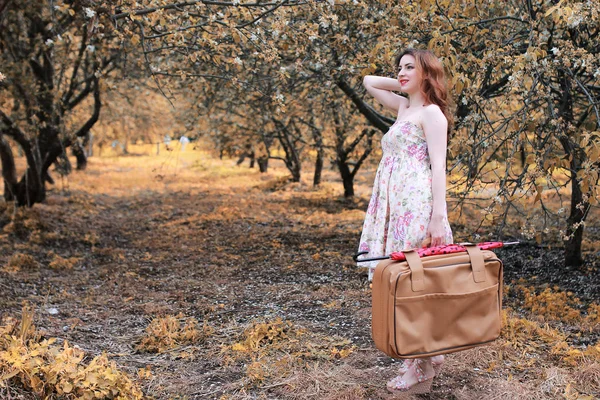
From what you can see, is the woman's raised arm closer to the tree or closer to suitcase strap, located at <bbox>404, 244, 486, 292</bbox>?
suitcase strap, located at <bbox>404, 244, 486, 292</bbox>

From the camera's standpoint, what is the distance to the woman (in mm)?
3141

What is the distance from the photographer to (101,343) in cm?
461

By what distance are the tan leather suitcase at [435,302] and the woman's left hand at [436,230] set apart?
19 cm

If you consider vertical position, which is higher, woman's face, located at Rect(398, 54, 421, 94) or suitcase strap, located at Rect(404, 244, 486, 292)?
woman's face, located at Rect(398, 54, 421, 94)

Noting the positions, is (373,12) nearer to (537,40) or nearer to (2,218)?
(537,40)

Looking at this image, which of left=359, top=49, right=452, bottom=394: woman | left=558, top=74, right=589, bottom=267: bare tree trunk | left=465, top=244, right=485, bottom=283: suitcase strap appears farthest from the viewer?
left=558, top=74, right=589, bottom=267: bare tree trunk

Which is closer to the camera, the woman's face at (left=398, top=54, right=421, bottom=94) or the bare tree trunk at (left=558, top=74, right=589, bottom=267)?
the woman's face at (left=398, top=54, right=421, bottom=94)

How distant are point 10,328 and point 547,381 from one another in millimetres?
3449

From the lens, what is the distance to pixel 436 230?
10.4 ft

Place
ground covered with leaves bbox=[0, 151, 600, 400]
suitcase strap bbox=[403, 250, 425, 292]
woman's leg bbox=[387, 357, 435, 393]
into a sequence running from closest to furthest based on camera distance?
suitcase strap bbox=[403, 250, 425, 292]
woman's leg bbox=[387, 357, 435, 393]
ground covered with leaves bbox=[0, 151, 600, 400]

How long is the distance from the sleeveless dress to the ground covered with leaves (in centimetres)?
101

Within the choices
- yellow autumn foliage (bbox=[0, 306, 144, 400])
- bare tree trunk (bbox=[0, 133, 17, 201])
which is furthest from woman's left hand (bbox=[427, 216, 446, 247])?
bare tree trunk (bbox=[0, 133, 17, 201])

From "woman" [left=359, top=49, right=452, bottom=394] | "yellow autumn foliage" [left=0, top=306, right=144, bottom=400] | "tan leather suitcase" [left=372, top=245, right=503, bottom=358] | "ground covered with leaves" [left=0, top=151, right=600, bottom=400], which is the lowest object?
"ground covered with leaves" [left=0, top=151, right=600, bottom=400]

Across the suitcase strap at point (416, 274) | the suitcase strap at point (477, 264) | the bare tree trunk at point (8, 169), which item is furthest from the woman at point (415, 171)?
the bare tree trunk at point (8, 169)
